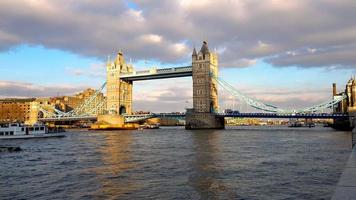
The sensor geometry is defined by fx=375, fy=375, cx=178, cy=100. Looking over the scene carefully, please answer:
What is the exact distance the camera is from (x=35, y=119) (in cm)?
12950

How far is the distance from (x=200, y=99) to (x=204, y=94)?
1.64 m

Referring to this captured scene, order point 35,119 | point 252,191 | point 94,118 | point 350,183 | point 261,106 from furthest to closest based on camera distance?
point 35,119 → point 94,118 → point 261,106 → point 252,191 → point 350,183

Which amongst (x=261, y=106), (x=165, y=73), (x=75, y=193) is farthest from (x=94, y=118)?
(x=75, y=193)

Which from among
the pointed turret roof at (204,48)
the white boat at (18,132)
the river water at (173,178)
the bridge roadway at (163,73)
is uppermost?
the pointed turret roof at (204,48)

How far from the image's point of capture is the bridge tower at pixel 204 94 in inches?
3691

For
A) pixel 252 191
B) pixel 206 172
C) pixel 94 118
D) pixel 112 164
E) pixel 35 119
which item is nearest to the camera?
pixel 252 191

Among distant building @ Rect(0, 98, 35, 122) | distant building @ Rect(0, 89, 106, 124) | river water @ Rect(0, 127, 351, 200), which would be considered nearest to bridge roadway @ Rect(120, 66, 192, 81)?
distant building @ Rect(0, 89, 106, 124)

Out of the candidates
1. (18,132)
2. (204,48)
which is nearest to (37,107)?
(204,48)

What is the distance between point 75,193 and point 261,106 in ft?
281

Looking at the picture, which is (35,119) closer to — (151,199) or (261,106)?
(261,106)

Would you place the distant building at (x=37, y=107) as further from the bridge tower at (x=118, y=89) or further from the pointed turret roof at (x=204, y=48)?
the pointed turret roof at (x=204, y=48)

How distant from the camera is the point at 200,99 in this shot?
96250mm

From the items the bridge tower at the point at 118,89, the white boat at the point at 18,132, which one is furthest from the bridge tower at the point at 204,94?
the white boat at the point at 18,132

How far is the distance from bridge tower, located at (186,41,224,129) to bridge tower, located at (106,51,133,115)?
28110 mm
